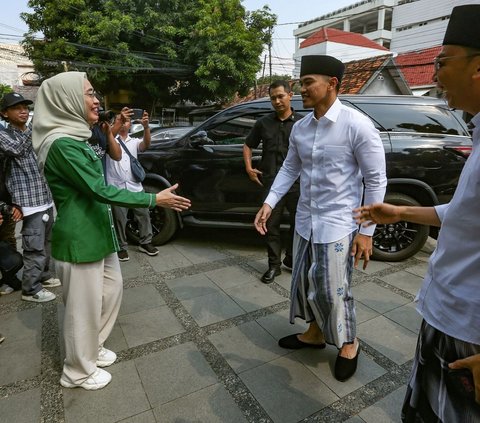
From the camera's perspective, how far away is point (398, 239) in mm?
4199

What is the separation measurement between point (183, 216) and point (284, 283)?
5.59 ft

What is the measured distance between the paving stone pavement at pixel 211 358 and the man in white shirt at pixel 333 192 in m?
0.28

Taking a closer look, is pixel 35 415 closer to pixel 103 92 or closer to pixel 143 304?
pixel 143 304

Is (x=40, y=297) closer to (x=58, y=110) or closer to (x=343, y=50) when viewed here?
(x=58, y=110)

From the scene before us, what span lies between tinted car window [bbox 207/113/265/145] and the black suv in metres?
0.01

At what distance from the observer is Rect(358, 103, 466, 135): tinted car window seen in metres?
3.99

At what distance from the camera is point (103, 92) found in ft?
53.0

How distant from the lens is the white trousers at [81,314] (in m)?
2.04

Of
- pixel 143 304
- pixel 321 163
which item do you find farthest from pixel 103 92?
pixel 321 163

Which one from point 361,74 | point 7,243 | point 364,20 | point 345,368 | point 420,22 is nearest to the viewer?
point 345,368

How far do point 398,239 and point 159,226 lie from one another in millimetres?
3044

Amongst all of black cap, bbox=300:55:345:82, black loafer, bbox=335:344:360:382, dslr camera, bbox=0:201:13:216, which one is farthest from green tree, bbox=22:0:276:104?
black loafer, bbox=335:344:360:382

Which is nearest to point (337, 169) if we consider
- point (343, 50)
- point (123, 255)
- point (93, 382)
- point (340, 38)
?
point (93, 382)

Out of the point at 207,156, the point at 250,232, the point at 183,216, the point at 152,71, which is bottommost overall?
the point at 250,232
